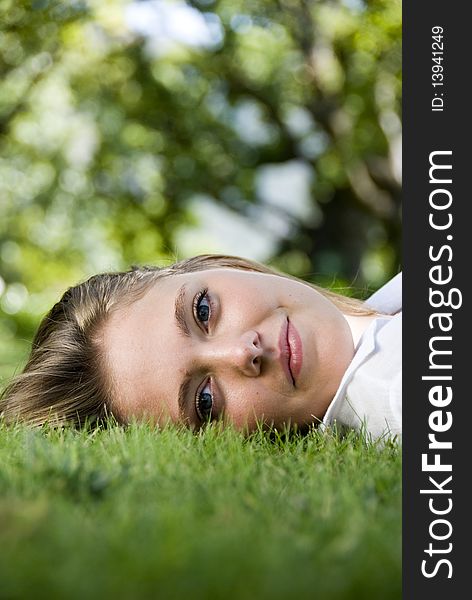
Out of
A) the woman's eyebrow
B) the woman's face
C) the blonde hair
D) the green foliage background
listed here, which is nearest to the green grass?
the woman's face

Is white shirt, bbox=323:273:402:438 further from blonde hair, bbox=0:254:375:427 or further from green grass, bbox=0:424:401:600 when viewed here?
blonde hair, bbox=0:254:375:427

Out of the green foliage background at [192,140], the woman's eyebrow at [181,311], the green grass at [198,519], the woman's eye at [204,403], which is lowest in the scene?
the green grass at [198,519]

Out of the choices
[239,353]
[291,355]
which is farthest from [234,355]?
[291,355]

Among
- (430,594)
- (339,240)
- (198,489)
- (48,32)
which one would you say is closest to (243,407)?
(198,489)

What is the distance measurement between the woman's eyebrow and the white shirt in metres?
0.51

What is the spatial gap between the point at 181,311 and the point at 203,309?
2.8 inches

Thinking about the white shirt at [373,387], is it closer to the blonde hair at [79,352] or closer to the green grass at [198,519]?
the green grass at [198,519]

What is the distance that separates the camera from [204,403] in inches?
101

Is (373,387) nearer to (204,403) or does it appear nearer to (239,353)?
(239,353)

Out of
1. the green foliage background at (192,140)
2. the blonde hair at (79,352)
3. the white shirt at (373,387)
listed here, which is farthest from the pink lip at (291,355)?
the green foliage background at (192,140)

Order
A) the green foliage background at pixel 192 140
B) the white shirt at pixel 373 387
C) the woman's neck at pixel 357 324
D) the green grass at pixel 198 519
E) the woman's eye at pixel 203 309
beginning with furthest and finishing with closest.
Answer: the green foliage background at pixel 192 140 → the woman's neck at pixel 357 324 → the woman's eye at pixel 203 309 → the white shirt at pixel 373 387 → the green grass at pixel 198 519

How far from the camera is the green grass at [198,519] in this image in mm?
1098

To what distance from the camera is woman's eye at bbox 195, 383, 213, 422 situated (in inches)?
100.0

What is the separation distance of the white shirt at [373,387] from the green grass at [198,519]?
25 centimetres
